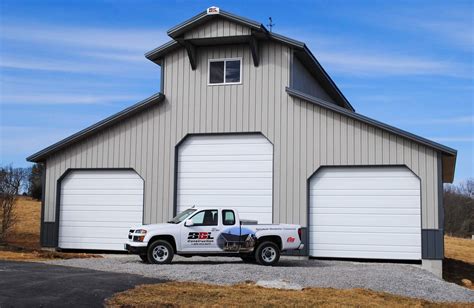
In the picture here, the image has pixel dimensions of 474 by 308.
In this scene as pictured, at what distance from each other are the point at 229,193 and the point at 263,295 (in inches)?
425

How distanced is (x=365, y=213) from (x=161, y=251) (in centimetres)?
751

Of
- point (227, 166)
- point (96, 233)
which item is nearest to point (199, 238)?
point (227, 166)

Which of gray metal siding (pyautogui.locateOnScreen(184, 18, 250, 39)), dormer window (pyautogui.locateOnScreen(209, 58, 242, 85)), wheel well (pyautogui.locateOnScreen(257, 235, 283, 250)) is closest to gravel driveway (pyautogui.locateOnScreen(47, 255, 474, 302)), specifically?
wheel well (pyautogui.locateOnScreen(257, 235, 283, 250))

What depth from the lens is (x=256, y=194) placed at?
22.9 metres

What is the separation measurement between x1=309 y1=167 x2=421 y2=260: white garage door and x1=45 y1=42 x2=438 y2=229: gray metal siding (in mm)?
416

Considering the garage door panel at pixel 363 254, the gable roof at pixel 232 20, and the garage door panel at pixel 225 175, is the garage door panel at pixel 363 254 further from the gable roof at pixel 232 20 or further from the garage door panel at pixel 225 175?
the gable roof at pixel 232 20

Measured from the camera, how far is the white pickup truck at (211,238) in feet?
61.0

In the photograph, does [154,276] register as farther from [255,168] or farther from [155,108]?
[155,108]

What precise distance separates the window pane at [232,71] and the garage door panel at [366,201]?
5.36 metres

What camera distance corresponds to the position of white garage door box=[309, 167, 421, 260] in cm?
2122

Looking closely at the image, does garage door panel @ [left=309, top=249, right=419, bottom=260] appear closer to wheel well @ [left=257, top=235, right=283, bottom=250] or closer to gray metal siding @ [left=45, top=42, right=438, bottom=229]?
gray metal siding @ [left=45, top=42, right=438, bottom=229]

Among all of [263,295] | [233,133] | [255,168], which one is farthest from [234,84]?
[263,295]

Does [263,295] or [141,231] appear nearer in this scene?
[263,295]

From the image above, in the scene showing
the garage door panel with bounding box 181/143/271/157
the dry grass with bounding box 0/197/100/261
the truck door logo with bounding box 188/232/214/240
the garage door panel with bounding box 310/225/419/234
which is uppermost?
the garage door panel with bounding box 181/143/271/157
